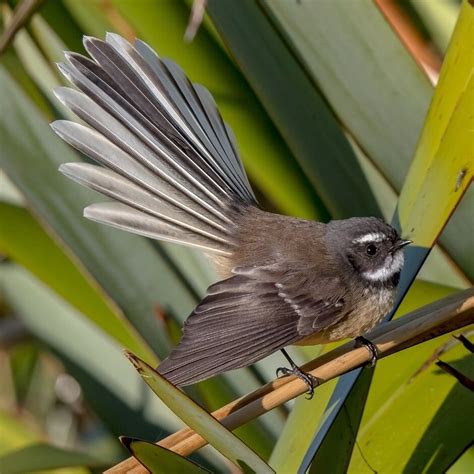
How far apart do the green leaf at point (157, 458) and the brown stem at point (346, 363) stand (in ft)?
0.56

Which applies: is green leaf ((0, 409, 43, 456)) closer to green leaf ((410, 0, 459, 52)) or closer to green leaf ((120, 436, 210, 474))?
green leaf ((120, 436, 210, 474))

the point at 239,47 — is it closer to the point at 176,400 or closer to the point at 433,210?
the point at 433,210

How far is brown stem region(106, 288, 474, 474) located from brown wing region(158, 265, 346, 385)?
242mm

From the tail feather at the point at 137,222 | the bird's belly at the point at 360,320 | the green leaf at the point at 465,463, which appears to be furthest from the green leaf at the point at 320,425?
the tail feather at the point at 137,222

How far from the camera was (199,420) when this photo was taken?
4.00ft

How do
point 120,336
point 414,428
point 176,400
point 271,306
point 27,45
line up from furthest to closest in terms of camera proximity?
point 27,45 → point 120,336 → point 271,306 → point 414,428 → point 176,400

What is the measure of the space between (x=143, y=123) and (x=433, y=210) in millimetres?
821

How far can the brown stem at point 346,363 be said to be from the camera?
4.71ft

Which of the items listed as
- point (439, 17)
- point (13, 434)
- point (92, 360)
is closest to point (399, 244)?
point (439, 17)

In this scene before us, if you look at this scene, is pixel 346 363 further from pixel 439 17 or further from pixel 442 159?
pixel 439 17

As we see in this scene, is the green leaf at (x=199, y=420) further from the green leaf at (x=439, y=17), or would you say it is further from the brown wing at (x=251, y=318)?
the green leaf at (x=439, y=17)

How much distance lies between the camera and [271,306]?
219 cm

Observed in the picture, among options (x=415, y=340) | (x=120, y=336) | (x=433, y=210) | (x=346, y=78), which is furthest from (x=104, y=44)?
(x=415, y=340)

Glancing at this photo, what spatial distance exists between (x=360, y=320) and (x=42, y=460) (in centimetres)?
86
